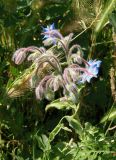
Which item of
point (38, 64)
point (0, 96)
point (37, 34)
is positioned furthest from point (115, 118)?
point (37, 34)

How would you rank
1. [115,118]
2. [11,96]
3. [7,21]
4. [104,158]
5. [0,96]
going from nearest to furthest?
[104,158] → [115,118] → [11,96] → [0,96] → [7,21]

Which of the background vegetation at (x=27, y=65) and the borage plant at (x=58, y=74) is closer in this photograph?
the borage plant at (x=58, y=74)

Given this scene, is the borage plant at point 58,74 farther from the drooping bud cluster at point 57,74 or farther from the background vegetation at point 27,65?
the background vegetation at point 27,65

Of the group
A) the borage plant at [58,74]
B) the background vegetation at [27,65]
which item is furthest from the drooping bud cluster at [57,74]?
the background vegetation at [27,65]

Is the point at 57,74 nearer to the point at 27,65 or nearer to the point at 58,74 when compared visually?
the point at 58,74

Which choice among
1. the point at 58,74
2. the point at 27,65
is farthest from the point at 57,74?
the point at 27,65

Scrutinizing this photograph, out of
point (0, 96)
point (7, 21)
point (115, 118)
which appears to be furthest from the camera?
point (7, 21)

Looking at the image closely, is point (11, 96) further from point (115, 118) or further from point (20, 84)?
point (115, 118)

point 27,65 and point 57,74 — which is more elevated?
point 27,65

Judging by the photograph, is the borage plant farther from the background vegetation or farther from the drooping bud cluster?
the background vegetation

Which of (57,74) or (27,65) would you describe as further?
(27,65)

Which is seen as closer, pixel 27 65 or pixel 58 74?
pixel 58 74
